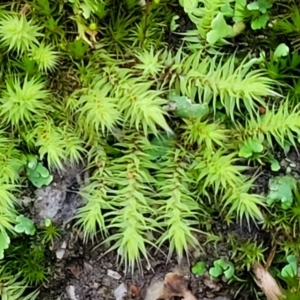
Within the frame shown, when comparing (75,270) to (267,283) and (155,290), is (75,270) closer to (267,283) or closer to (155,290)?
(155,290)

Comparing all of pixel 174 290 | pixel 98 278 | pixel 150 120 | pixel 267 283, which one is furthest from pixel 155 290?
pixel 150 120

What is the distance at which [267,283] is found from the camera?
183cm

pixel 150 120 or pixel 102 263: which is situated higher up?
pixel 150 120

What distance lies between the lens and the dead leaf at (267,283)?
1808 millimetres

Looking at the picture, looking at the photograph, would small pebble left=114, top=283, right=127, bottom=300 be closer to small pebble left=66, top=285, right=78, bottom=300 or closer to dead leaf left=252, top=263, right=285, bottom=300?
small pebble left=66, top=285, right=78, bottom=300

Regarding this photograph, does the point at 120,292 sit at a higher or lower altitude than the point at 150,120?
lower

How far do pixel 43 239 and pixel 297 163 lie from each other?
0.76m

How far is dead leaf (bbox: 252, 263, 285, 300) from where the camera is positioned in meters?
1.81

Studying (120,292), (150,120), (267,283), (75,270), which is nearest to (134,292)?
(120,292)

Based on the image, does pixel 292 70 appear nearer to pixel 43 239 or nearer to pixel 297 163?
pixel 297 163

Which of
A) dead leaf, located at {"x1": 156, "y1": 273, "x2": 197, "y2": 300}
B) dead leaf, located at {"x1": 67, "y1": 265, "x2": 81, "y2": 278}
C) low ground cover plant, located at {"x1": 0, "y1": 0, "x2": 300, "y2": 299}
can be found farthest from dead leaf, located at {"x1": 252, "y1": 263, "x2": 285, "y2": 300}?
dead leaf, located at {"x1": 67, "y1": 265, "x2": 81, "y2": 278}

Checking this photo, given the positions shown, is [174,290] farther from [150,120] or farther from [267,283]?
[150,120]

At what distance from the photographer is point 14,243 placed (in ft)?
6.24

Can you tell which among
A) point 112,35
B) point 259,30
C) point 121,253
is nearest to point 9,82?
point 112,35
